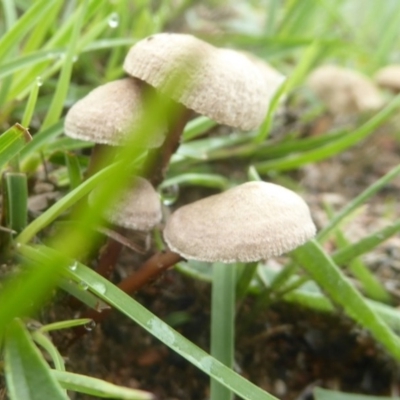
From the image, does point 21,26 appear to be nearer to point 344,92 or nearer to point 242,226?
point 242,226

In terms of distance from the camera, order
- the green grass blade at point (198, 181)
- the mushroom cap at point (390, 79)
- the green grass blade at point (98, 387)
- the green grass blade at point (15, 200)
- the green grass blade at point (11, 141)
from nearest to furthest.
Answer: the green grass blade at point (98, 387) < the green grass blade at point (11, 141) < the green grass blade at point (15, 200) < the green grass blade at point (198, 181) < the mushroom cap at point (390, 79)

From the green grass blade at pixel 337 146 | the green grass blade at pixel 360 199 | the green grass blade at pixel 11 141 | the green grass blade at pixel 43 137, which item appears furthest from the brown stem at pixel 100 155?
the green grass blade at pixel 337 146

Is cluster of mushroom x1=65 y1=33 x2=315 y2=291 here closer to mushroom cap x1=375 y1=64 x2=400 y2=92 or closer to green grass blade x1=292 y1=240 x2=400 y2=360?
green grass blade x1=292 y1=240 x2=400 y2=360

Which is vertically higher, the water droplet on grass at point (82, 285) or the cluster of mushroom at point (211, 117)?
the cluster of mushroom at point (211, 117)

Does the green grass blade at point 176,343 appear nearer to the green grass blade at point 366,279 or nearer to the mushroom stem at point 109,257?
the mushroom stem at point 109,257

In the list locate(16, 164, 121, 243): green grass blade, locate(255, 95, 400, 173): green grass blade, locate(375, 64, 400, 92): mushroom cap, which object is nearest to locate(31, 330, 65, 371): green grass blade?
locate(16, 164, 121, 243): green grass blade

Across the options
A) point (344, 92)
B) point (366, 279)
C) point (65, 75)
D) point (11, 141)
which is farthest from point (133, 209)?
point (344, 92)

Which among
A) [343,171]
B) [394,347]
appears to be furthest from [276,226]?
[343,171]

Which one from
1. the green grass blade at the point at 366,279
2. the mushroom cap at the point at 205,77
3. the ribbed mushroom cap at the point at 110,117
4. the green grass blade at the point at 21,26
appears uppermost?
the green grass blade at the point at 21,26
